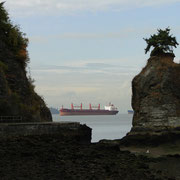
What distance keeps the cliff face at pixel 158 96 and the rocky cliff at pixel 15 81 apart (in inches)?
467

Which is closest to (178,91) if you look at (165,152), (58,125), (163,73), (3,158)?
(163,73)

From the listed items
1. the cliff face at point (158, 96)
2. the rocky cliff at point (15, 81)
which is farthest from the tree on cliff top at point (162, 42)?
the rocky cliff at point (15, 81)

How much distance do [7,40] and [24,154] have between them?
22024mm

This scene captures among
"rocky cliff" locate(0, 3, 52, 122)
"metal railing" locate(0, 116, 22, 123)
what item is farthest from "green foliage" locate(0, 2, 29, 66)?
"metal railing" locate(0, 116, 22, 123)

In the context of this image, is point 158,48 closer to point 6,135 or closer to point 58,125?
point 58,125

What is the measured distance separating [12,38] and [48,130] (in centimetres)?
1564

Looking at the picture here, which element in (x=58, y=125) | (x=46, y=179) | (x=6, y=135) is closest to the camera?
(x=46, y=179)

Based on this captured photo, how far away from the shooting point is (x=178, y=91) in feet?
194

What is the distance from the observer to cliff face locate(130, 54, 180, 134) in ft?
190

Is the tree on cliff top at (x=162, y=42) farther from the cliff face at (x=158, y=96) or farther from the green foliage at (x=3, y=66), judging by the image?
the green foliage at (x=3, y=66)

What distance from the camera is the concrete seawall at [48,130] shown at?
39781mm

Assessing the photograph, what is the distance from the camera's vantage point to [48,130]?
1700 inches

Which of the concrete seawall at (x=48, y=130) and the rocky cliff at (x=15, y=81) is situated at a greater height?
the rocky cliff at (x=15, y=81)

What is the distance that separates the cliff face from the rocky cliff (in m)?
11.9
